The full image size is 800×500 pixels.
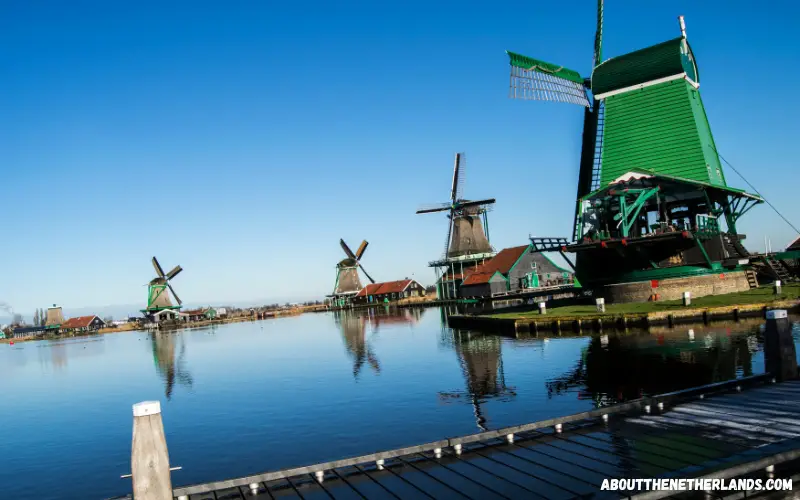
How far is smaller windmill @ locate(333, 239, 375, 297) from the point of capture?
111500 mm

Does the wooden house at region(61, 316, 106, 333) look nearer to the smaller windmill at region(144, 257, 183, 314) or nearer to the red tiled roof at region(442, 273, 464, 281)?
the smaller windmill at region(144, 257, 183, 314)

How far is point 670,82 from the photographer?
111 ft

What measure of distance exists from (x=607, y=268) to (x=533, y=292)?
16956 millimetres

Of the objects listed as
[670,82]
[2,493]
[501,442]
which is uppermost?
[670,82]

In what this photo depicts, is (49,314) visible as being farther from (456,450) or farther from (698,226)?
(456,450)

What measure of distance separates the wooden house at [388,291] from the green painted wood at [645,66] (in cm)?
7045

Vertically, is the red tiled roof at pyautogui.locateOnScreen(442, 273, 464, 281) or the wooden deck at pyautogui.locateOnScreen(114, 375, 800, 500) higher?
the red tiled roof at pyautogui.locateOnScreen(442, 273, 464, 281)

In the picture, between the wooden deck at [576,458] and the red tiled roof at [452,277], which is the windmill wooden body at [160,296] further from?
the wooden deck at [576,458]

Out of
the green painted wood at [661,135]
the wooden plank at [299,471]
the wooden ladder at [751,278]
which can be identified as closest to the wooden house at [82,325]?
the green painted wood at [661,135]

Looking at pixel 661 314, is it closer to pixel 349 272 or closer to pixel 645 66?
pixel 645 66

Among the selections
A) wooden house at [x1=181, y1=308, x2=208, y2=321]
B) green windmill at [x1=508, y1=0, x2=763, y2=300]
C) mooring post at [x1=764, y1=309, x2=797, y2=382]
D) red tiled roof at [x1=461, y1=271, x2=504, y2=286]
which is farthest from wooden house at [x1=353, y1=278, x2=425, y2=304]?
mooring post at [x1=764, y1=309, x2=797, y2=382]

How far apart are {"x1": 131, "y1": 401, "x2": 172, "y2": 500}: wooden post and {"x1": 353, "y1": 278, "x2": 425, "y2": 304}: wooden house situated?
9748 cm

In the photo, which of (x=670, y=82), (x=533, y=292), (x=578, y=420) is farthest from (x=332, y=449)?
(x=533, y=292)

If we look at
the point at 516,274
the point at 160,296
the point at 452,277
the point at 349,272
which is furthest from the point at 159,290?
the point at 516,274
